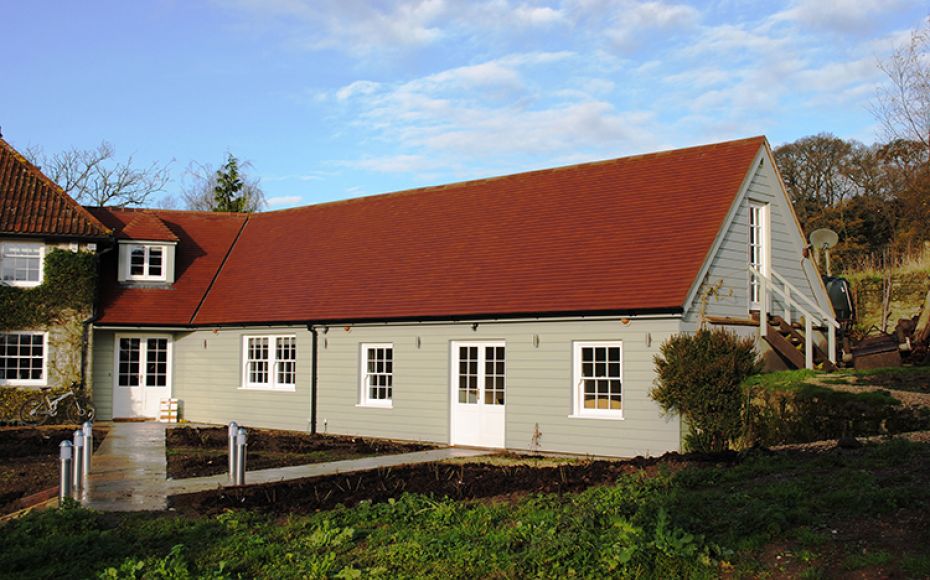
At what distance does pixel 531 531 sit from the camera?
8.68 m

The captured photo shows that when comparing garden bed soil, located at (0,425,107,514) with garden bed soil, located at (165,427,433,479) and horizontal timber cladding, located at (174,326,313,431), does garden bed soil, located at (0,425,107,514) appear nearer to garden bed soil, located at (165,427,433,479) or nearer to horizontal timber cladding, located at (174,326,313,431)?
garden bed soil, located at (165,427,433,479)

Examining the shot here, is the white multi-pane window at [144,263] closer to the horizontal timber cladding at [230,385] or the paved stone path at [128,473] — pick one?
the horizontal timber cladding at [230,385]

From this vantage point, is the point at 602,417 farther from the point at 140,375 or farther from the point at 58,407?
the point at 58,407

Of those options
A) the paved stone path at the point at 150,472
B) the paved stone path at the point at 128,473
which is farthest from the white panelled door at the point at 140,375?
the paved stone path at the point at 150,472

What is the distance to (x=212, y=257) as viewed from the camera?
28.9 metres

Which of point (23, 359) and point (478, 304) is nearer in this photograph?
point (478, 304)

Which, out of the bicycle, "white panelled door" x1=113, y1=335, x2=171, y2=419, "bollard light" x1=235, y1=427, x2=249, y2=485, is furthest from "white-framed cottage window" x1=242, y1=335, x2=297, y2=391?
"bollard light" x1=235, y1=427, x2=249, y2=485

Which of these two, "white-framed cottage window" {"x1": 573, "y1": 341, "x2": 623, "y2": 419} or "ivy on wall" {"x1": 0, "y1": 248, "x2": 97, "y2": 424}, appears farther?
"ivy on wall" {"x1": 0, "y1": 248, "x2": 97, "y2": 424}

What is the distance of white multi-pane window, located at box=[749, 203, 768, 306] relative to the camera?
19609mm

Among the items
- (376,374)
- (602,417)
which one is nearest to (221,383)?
(376,374)

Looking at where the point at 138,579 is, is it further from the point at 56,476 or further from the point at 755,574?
the point at 56,476

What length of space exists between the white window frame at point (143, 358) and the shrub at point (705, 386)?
52.8 ft

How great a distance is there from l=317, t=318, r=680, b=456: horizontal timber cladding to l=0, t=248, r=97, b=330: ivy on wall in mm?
7792

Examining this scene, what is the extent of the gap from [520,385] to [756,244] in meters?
6.24
